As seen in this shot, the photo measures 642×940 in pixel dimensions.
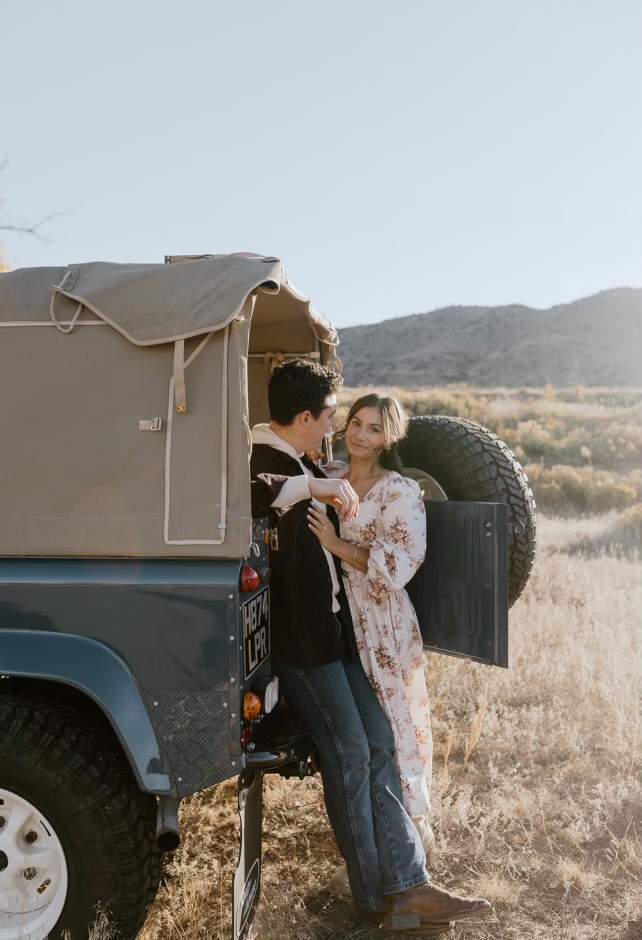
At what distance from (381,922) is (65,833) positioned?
1.36 metres

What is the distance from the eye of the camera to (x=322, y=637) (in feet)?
10.7

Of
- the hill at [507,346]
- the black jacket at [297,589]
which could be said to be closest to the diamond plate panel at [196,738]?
the black jacket at [297,589]

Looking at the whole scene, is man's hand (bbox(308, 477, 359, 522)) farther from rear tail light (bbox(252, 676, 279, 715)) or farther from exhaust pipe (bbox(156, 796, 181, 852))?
exhaust pipe (bbox(156, 796, 181, 852))

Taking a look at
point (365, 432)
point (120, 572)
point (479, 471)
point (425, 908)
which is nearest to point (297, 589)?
point (120, 572)

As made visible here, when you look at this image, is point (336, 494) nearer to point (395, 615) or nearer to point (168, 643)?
point (395, 615)

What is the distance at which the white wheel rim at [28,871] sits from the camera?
2816 mm

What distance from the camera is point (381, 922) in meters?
3.32

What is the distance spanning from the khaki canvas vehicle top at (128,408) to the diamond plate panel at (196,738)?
0.49 m

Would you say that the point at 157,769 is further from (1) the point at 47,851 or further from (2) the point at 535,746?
(2) the point at 535,746

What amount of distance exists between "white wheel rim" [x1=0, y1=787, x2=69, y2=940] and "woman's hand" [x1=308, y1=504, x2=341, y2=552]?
1.41m

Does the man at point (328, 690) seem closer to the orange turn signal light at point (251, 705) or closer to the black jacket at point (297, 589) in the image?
the black jacket at point (297, 589)

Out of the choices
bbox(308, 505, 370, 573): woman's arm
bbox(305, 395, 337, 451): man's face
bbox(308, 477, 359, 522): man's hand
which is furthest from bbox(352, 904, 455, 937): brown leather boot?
bbox(305, 395, 337, 451): man's face

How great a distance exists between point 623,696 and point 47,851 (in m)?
3.96

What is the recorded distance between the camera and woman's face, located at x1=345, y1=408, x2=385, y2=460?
12.4ft
